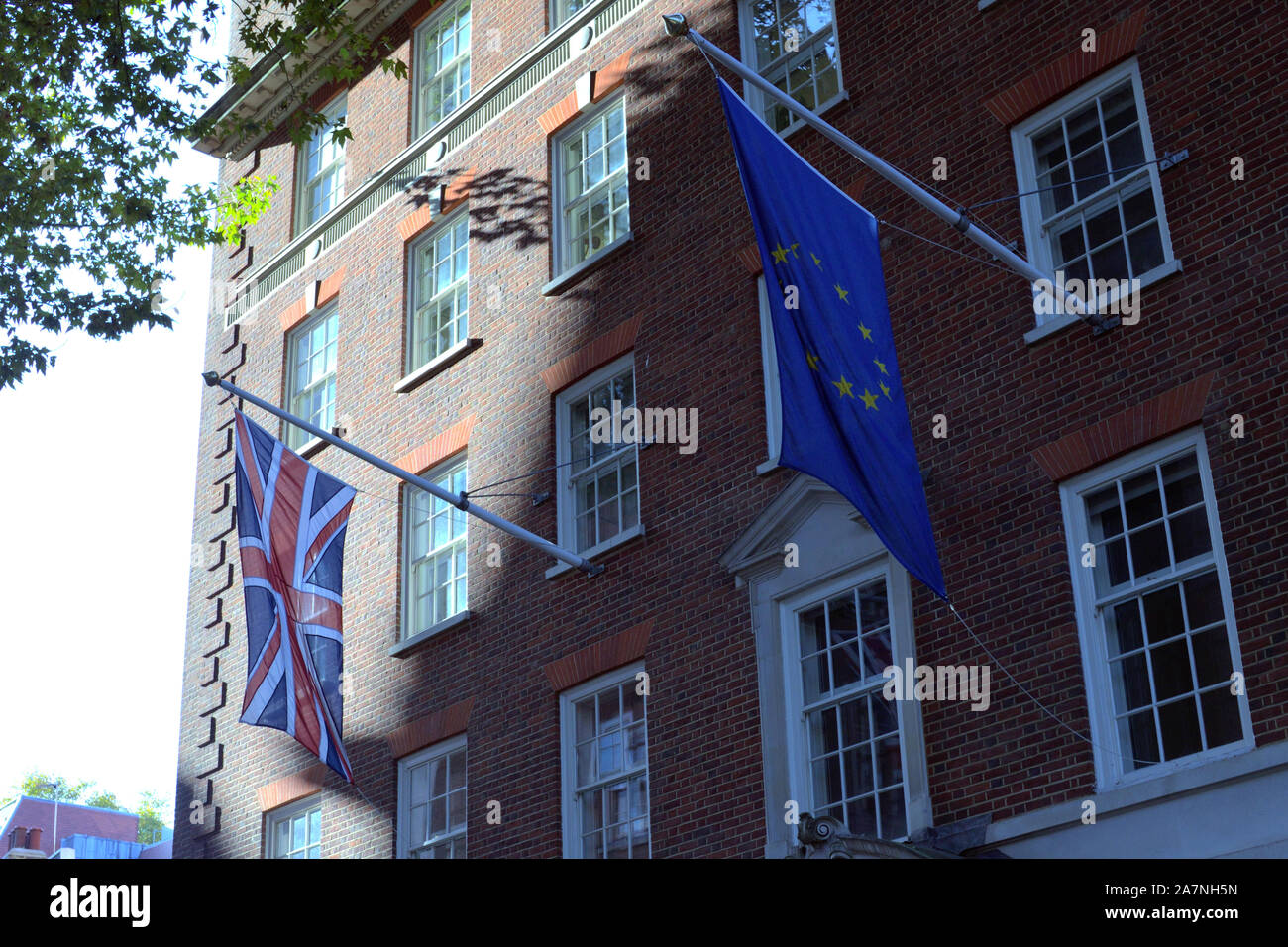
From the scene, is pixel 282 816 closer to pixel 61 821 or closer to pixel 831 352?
pixel 831 352

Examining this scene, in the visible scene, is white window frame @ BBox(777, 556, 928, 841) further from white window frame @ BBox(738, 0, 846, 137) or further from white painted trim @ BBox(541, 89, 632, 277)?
white painted trim @ BBox(541, 89, 632, 277)

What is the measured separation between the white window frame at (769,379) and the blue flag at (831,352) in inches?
133

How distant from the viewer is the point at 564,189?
20.1 metres

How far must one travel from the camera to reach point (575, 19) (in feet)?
67.1

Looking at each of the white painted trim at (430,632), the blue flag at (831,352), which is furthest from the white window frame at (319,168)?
the blue flag at (831,352)

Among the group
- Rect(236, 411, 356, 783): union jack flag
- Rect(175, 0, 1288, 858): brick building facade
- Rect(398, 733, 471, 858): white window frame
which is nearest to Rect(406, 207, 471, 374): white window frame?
Rect(175, 0, 1288, 858): brick building facade

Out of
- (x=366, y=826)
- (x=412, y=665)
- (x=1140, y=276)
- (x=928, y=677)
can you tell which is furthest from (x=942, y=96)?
(x=366, y=826)

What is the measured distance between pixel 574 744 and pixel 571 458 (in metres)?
3.26

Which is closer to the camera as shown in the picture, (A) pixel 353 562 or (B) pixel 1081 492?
(B) pixel 1081 492

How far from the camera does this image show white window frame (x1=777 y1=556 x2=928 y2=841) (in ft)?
44.0

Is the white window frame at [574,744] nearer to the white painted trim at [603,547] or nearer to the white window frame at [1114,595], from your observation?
the white painted trim at [603,547]

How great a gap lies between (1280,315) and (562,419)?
8.63 metres

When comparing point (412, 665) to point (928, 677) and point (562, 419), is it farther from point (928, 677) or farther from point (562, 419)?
point (928, 677)

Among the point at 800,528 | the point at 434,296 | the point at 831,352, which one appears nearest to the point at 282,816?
the point at 434,296
